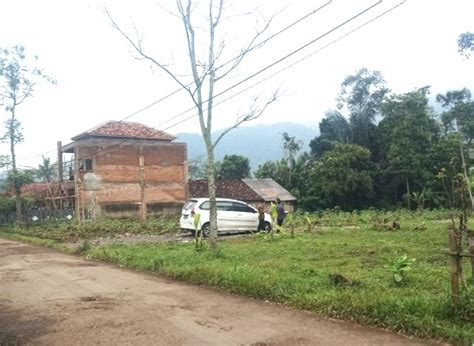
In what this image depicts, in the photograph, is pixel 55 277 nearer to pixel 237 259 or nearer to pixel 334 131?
pixel 237 259

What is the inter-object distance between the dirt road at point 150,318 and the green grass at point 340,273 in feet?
0.98

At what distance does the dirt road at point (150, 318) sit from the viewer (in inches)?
241

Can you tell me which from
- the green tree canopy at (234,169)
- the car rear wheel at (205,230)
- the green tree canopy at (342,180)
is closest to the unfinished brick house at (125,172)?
the green tree canopy at (342,180)

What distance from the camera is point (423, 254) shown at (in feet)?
40.0

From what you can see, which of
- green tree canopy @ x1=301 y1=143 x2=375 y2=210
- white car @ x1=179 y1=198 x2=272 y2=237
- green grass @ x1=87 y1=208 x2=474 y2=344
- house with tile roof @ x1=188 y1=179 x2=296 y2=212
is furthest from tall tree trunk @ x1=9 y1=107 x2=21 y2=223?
green tree canopy @ x1=301 y1=143 x2=375 y2=210

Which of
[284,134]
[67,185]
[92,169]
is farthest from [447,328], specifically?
[284,134]

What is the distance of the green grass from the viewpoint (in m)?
6.20

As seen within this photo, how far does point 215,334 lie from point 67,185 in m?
34.1

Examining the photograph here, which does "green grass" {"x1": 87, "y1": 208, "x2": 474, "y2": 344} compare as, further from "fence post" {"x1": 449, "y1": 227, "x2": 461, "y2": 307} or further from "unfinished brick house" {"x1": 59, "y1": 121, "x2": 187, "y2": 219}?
"unfinished brick house" {"x1": 59, "y1": 121, "x2": 187, "y2": 219}

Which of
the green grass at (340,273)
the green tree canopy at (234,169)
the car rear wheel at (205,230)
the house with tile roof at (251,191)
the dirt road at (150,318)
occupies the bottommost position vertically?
the dirt road at (150,318)

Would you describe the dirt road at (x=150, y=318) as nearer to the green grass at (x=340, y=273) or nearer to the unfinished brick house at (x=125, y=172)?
the green grass at (x=340, y=273)

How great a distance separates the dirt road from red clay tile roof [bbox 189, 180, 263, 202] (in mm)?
36560

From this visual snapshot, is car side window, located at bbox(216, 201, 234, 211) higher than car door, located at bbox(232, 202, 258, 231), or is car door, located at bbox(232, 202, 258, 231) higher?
car side window, located at bbox(216, 201, 234, 211)

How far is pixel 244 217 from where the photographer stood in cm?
2127
